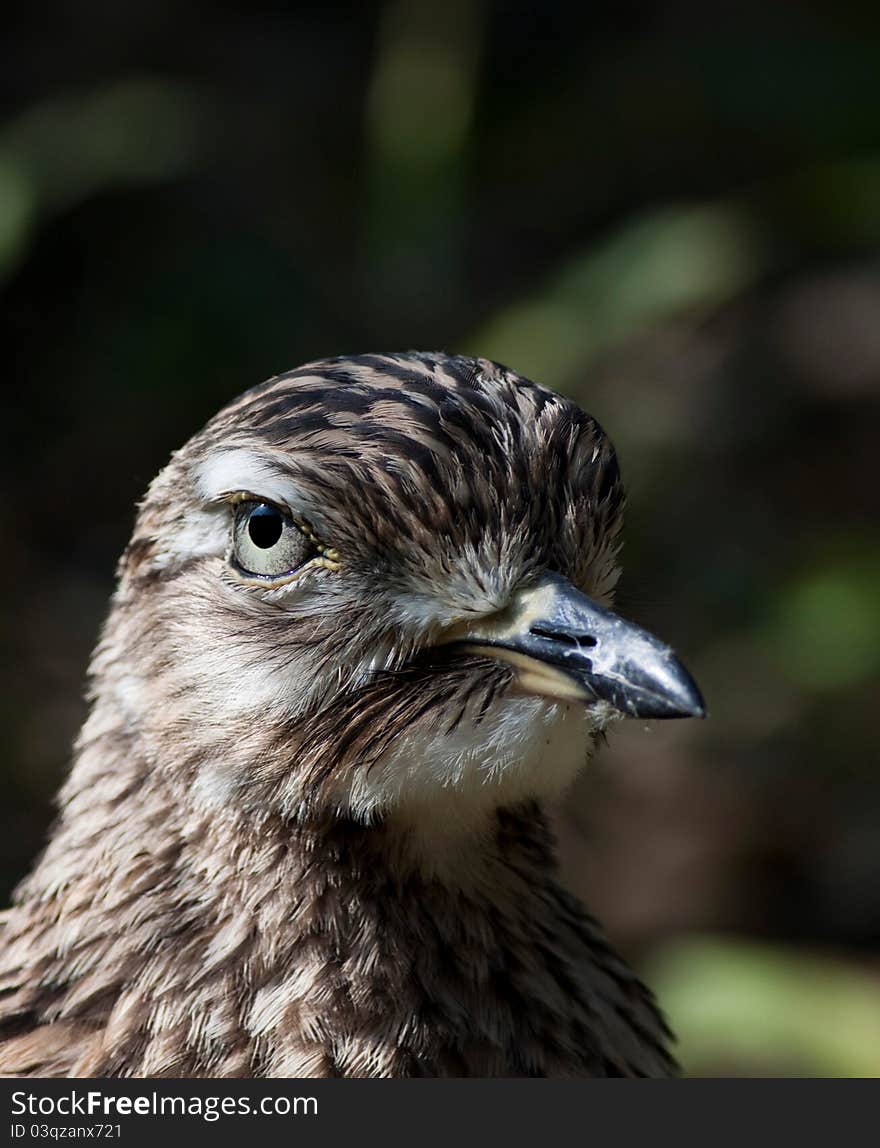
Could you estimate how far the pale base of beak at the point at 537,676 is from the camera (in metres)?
2.49

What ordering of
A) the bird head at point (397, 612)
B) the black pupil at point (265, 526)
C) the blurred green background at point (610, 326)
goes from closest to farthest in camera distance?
1. the bird head at point (397, 612)
2. the black pupil at point (265, 526)
3. the blurred green background at point (610, 326)

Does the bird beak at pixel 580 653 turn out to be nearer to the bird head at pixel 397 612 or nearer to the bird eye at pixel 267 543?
the bird head at pixel 397 612

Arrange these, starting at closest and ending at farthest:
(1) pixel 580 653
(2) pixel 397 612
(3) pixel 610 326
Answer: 1. (1) pixel 580 653
2. (2) pixel 397 612
3. (3) pixel 610 326

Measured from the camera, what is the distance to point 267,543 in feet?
8.79

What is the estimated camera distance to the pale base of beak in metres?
2.49

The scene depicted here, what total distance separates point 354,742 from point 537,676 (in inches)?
11.4

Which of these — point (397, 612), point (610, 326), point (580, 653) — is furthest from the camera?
point (610, 326)

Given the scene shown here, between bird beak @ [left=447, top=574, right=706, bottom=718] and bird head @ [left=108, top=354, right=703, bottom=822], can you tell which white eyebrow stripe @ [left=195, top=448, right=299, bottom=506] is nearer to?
bird head @ [left=108, top=354, right=703, bottom=822]

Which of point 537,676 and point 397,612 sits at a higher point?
point 397,612

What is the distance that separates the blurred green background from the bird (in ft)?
6.37

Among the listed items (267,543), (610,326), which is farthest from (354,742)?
(610,326)

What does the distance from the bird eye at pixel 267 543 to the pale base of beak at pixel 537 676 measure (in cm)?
31

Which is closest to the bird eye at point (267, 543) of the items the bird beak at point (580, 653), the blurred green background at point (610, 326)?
the bird beak at point (580, 653)

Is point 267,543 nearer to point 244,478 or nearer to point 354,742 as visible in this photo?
point 244,478
